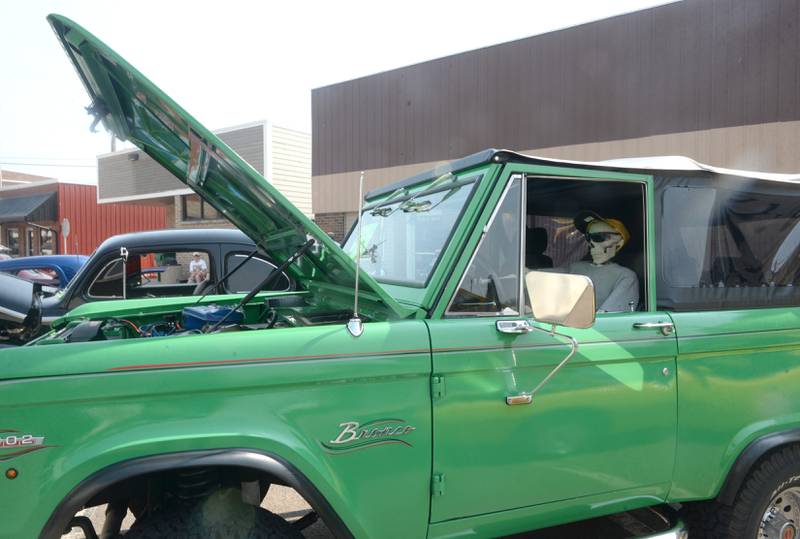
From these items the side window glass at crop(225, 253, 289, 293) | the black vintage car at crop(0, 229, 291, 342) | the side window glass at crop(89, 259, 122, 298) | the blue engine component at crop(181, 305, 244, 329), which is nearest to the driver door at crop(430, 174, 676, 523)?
the blue engine component at crop(181, 305, 244, 329)

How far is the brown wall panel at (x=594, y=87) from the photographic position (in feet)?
31.1

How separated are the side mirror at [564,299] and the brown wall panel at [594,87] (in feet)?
31.6

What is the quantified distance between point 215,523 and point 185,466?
0.34m

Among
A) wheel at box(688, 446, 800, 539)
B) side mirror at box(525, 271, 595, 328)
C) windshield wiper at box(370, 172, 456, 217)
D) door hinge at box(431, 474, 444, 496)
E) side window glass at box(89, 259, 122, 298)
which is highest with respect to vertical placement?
windshield wiper at box(370, 172, 456, 217)

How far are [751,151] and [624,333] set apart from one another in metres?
9.02

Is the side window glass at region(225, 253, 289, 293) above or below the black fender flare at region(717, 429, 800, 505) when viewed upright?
above

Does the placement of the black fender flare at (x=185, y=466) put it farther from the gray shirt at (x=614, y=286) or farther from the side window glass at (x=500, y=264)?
the gray shirt at (x=614, y=286)

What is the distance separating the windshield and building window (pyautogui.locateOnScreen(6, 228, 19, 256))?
32919 mm

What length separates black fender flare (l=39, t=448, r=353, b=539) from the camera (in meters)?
1.67

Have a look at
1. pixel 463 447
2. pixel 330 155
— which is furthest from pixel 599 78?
pixel 463 447

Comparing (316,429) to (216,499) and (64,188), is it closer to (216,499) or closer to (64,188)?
(216,499)

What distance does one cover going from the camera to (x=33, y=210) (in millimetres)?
25844

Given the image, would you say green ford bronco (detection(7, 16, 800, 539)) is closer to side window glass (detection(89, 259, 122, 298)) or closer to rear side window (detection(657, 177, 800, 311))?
rear side window (detection(657, 177, 800, 311))

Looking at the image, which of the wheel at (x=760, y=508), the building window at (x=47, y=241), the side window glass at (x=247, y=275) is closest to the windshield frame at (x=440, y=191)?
the wheel at (x=760, y=508)
